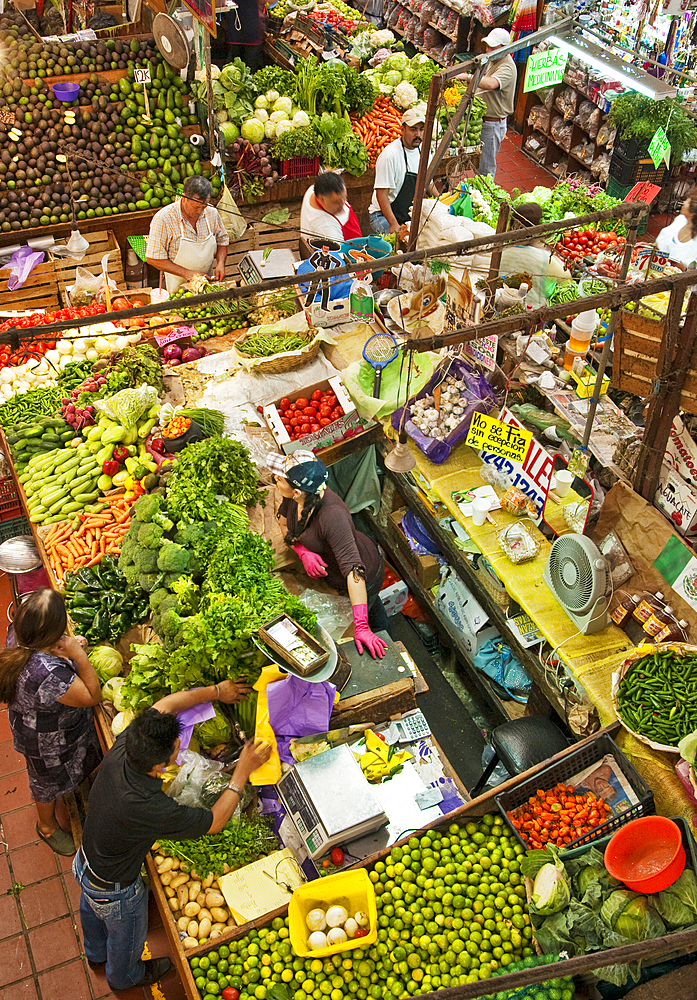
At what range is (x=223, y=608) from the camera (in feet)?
13.6

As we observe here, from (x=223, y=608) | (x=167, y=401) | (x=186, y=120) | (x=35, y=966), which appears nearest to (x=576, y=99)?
(x=186, y=120)

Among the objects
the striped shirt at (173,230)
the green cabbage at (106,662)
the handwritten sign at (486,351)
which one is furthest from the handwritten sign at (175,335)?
the green cabbage at (106,662)

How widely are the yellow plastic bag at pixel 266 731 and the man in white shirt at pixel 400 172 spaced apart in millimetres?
5303

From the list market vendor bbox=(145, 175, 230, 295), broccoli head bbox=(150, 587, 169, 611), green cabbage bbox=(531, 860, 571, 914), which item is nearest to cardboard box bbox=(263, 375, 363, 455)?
broccoli head bbox=(150, 587, 169, 611)

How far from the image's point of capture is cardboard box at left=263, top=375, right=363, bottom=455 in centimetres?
552

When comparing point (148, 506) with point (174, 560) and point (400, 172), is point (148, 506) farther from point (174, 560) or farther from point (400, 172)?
point (400, 172)

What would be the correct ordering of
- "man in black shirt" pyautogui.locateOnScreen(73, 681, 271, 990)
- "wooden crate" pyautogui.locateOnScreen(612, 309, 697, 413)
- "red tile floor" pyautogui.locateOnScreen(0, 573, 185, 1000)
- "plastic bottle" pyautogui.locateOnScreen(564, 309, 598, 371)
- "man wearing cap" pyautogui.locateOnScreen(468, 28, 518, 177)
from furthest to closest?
"man wearing cap" pyautogui.locateOnScreen(468, 28, 518, 177)
"plastic bottle" pyautogui.locateOnScreen(564, 309, 598, 371)
"red tile floor" pyautogui.locateOnScreen(0, 573, 185, 1000)
"wooden crate" pyautogui.locateOnScreen(612, 309, 697, 413)
"man in black shirt" pyautogui.locateOnScreen(73, 681, 271, 990)

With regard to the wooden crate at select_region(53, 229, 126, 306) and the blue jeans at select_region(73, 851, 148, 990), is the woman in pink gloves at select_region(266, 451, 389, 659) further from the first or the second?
the wooden crate at select_region(53, 229, 126, 306)

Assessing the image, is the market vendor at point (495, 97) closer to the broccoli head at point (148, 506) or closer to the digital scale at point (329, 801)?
the broccoli head at point (148, 506)

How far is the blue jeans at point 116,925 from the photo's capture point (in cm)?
366

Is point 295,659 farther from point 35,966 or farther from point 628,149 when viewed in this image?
point 628,149

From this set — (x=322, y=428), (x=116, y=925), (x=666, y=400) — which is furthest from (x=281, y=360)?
(x=116, y=925)

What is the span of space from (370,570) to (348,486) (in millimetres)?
979

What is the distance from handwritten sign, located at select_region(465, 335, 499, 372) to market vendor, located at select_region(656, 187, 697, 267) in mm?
2761
